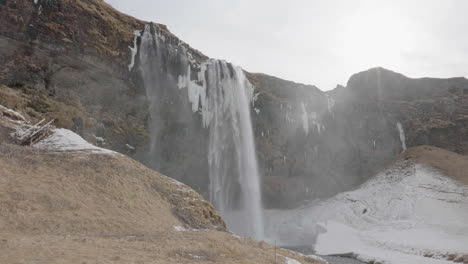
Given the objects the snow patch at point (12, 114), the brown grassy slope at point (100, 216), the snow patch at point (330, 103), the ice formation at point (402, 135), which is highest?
Answer: the snow patch at point (330, 103)

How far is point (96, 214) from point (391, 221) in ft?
134

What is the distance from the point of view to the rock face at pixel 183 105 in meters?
31.6

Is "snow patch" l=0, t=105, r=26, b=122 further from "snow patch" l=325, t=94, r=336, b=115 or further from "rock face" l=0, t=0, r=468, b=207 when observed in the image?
"snow patch" l=325, t=94, r=336, b=115

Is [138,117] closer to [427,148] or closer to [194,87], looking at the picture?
[194,87]

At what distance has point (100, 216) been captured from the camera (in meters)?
14.4

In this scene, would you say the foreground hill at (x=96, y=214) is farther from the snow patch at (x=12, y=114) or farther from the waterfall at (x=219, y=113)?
the waterfall at (x=219, y=113)

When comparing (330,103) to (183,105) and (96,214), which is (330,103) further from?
(96,214)

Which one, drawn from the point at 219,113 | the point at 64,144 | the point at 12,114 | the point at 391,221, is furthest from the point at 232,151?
the point at 12,114

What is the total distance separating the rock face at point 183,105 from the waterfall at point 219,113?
1.10ft

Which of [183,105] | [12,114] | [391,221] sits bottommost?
[391,221]

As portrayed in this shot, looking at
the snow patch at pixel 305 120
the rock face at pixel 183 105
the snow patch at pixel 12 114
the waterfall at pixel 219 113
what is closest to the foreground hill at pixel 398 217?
the rock face at pixel 183 105

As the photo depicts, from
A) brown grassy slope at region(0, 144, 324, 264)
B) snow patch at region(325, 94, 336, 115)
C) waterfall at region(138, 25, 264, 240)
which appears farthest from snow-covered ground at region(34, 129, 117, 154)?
snow patch at region(325, 94, 336, 115)

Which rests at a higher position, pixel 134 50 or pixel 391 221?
pixel 134 50

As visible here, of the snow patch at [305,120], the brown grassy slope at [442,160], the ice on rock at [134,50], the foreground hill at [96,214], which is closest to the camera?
the foreground hill at [96,214]
